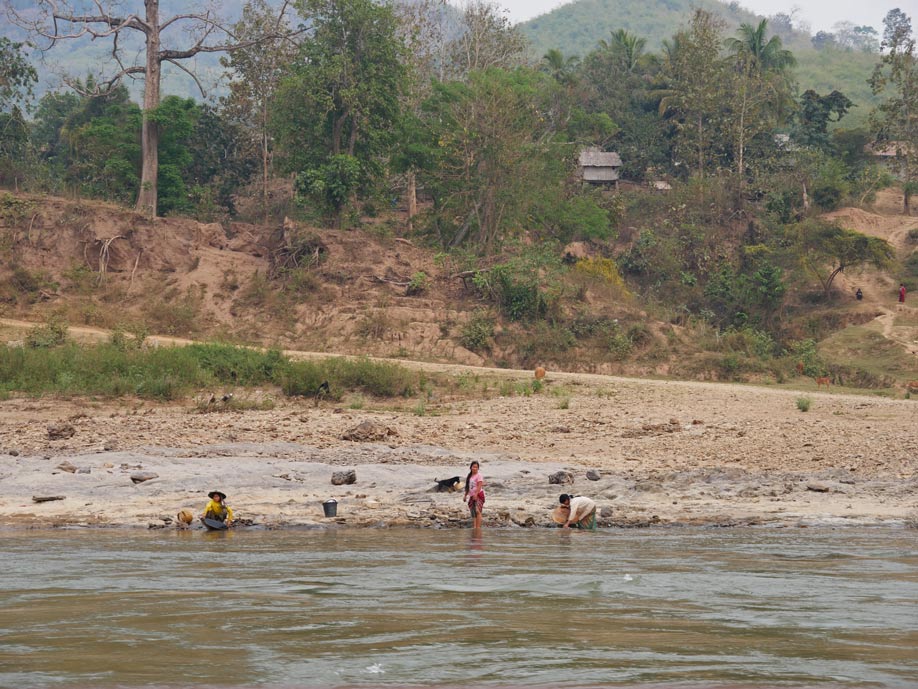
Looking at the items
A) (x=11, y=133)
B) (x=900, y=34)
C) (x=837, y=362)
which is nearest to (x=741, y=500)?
(x=837, y=362)

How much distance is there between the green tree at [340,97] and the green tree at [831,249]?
16.6 meters

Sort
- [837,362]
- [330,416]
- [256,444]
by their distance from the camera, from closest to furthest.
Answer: [256,444]
[330,416]
[837,362]

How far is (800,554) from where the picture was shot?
11.5 meters

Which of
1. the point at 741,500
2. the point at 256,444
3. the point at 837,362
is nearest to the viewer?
the point at 741,500

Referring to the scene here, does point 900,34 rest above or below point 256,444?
above

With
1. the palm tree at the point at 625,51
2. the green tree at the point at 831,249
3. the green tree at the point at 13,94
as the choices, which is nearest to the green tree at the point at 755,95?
the palm tree at the point at 625,51

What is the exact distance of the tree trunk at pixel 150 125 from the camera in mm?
36281

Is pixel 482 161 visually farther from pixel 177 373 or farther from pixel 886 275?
pixel 886 275

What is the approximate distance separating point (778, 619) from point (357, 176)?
28666mm

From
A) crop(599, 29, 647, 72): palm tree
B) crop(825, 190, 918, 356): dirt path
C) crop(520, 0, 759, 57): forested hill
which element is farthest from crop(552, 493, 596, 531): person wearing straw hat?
crop(520, 0, 759, 57): forested hill

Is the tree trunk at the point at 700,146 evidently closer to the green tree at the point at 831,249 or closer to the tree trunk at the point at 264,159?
the green tree at the point at 831,249

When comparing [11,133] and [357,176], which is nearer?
[357,176]

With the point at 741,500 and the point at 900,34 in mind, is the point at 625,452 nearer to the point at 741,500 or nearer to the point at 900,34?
the point at 741,500

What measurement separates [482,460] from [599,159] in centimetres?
3940
